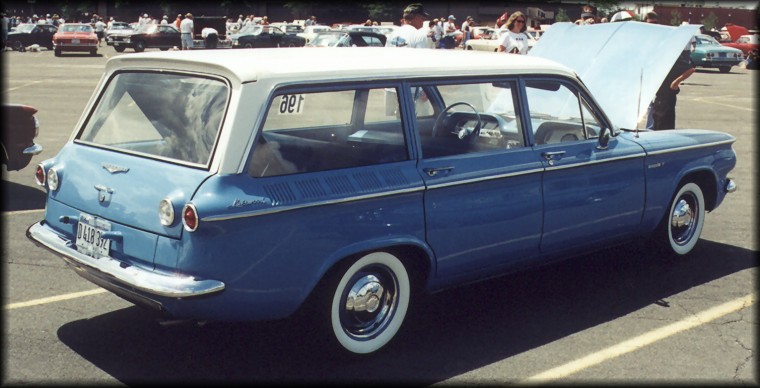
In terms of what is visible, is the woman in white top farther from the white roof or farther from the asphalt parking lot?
the white roof

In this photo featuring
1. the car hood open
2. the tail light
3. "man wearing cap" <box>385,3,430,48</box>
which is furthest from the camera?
"man wearing cap" <box>385,3,430,48</box>

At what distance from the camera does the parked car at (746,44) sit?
35.6 meters

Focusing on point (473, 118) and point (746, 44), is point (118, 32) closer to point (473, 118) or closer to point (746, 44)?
point (746, 44)

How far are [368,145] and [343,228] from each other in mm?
574

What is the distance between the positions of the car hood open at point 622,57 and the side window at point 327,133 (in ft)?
8.18

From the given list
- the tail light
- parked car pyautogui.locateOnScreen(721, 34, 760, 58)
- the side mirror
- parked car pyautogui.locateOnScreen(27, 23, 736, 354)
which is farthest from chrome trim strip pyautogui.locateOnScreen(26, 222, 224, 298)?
parked car pyautogui.locateOnScreen(721, 34, 760, 58)

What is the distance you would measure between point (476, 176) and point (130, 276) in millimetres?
1954

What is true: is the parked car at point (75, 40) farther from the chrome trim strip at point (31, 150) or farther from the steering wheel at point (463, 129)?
the steering wheel at point (463, 129)

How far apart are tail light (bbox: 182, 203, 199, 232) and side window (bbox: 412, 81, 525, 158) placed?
1584 millimetres

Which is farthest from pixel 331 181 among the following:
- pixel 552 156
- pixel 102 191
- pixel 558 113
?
pixel 558 113

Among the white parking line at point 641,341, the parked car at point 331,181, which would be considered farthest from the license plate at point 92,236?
the white parking line at point 641,341

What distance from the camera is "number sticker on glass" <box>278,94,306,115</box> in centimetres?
432

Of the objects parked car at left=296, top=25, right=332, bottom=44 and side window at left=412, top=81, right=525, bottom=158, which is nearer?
side window at left=412, top=81, right=525, bottom=158

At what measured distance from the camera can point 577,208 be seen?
5438mm
